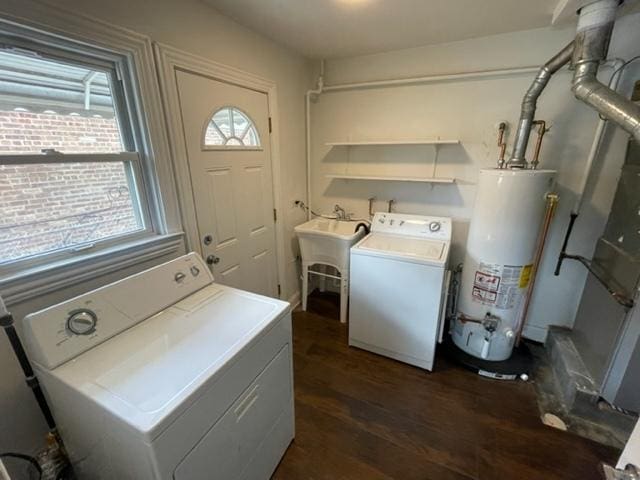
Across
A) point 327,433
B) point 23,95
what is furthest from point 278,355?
point 23,95

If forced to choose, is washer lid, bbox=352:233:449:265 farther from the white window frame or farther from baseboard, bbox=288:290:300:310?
the white window frame

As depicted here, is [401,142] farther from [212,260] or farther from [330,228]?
[212,260]

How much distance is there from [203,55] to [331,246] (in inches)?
63.3

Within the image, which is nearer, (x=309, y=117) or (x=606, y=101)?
(x=606, y=101)

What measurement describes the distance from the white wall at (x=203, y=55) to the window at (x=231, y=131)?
302 millimetres

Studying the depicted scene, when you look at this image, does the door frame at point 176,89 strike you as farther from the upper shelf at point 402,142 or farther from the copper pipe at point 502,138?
the copper pipe at point 502,138

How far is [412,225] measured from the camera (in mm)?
2385

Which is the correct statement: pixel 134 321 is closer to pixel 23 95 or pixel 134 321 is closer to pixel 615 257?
pixel 23 95

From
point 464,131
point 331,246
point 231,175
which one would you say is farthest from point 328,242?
point 464,131

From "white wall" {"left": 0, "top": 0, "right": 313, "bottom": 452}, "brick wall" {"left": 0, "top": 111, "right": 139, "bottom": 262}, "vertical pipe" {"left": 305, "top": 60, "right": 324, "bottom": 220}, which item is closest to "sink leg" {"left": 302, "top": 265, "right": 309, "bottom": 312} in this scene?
"white wall" {"left": 0, "top": 0, "right": 313, "bottom": 452}

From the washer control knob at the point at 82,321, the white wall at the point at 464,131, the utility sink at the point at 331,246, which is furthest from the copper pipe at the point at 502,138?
the washer control knob at the point at 82,321

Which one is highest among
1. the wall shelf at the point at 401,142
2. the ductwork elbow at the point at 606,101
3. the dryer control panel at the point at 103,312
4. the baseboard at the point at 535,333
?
the ductwork elbow at the point at 606,101

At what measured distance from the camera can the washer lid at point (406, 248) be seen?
1890 mm

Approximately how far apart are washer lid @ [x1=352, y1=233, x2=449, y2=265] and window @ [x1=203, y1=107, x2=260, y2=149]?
3.69 feet
